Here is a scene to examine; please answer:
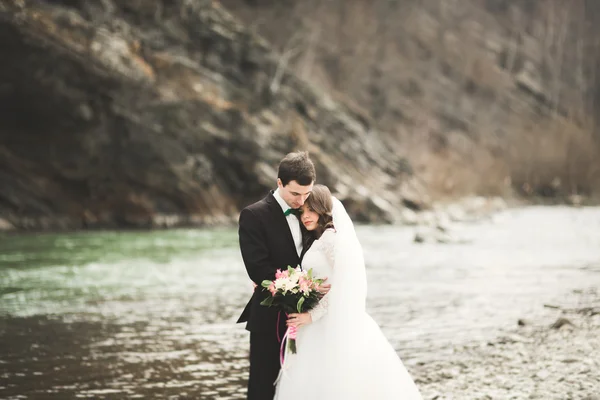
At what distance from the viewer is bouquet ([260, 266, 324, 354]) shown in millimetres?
4688

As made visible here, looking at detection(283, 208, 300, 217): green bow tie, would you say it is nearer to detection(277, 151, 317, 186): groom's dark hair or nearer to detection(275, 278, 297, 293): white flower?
detection(277, 151, 317, 186): groom's dark hair

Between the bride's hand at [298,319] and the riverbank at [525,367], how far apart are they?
3469mm

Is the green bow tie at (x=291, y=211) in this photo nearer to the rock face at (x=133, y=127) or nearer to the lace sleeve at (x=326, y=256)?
the lace sleeve at (x=326, y=256)

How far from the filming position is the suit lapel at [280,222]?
16.7ft

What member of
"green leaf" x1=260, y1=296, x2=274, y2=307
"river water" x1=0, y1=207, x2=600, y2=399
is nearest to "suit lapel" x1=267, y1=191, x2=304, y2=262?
"green leaf" x1=260, y1=296, x2=274, y2=307

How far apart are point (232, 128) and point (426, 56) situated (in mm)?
72795

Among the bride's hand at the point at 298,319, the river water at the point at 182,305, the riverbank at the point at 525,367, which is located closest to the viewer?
the bride's hand at the point at 298,319

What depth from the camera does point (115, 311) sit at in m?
14.7

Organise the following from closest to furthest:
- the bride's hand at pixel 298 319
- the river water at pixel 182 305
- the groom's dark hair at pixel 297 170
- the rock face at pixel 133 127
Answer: the groom's dark hair at pixel 297 170 → the bride's hand at pixel 298 319 → the river water at pixel 182 305 → the rock face at pixel 133 127

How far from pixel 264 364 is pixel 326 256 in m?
1.00

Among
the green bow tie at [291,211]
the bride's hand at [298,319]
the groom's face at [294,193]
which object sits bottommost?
the bride's hand at [298,319]

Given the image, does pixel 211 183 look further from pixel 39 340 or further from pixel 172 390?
pixel 172 390

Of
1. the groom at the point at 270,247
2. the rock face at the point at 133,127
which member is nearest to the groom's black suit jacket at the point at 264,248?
the groom at the point at 270,247

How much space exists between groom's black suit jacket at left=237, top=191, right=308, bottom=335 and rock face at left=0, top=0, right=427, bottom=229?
1485 inches
